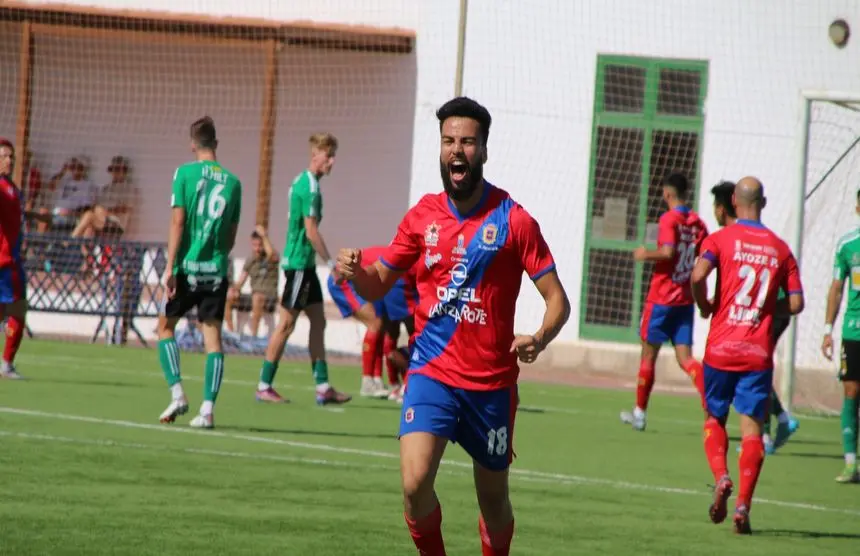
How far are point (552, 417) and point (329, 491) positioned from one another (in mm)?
6455

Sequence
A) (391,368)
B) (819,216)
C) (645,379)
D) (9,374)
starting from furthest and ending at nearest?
(819,216), (391,368), (9,374), (645,379)

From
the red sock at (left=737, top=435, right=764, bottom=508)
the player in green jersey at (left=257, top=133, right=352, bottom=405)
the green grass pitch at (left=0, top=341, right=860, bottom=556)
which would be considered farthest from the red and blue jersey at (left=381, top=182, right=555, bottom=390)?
the player in green jersey at (left=257, top=133, right=352, bottom=405)

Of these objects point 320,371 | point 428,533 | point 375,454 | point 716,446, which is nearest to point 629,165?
point 320,371

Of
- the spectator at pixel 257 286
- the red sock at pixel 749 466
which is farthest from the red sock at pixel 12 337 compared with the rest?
the red sock at pixel 749 466

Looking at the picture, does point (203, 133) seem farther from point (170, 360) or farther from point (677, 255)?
point (677, 255)

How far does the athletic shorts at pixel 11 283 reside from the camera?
51.0 ft

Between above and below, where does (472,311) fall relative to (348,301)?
above

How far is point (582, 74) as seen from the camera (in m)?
22.7

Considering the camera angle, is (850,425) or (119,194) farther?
(119,194)

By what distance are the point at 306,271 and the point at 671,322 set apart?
3.38 meters

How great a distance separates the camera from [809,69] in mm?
22391

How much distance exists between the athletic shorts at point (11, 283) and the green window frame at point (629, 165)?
371 inches

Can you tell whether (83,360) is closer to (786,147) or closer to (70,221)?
(70,221)

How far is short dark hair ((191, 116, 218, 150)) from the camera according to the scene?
487 inches
